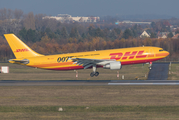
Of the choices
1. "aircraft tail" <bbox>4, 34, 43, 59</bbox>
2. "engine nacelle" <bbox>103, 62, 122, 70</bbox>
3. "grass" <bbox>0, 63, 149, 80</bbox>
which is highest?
"aircraft tail" <bbox>4, 34, 43, 59</bbox>

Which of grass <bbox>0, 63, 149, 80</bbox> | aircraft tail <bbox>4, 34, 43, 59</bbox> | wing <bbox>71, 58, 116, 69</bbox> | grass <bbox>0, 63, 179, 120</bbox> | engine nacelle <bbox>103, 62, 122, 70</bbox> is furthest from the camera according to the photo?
grass <bbox>0, 63, 149, 80</bbox>

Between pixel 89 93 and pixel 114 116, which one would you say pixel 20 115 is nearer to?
pixel 114 116

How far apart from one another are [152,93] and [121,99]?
5.45m

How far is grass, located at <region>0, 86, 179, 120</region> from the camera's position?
27.7 m

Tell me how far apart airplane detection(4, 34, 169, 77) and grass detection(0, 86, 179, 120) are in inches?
351

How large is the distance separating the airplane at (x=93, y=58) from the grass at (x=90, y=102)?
8.92 m

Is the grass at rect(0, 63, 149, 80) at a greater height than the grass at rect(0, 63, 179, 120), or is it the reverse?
the grass at rect(0, 63, 179, 120)

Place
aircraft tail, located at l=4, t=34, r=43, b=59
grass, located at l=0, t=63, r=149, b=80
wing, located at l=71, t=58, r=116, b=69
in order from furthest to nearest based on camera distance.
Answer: grass, located at l=0, t=63, r=149, b=80, aircraft tail, located at l=4, t=34, r=43, b=59, wing, located at l=71, t=58, r=116, b=69

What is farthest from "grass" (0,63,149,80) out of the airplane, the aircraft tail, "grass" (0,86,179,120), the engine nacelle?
"grass" (0,86,179,120)

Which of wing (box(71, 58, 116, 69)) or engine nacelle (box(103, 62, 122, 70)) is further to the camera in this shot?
wing (box(71, 58, 116, 69))

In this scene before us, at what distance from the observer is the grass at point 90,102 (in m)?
27.7

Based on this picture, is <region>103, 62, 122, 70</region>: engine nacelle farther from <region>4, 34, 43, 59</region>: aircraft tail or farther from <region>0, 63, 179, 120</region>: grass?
<region>4, 34, 43, 59</region>: aircraft tail

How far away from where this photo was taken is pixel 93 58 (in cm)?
5247

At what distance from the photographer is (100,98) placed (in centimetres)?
3512
